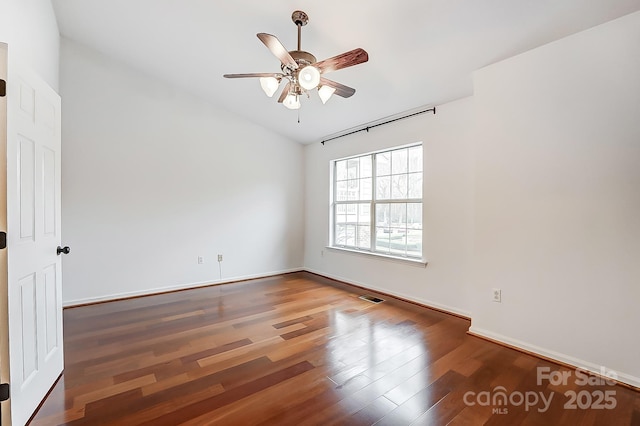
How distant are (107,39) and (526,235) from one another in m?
4.87

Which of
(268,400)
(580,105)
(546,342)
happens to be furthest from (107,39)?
(546,342)

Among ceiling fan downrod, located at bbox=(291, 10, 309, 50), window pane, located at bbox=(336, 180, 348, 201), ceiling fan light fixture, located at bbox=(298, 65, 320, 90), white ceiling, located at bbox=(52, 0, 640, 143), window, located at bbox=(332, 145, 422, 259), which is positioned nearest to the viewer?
ceiling fan light fixture, located at bbox=(298, 65, 320, 90)

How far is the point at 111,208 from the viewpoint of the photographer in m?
3.70

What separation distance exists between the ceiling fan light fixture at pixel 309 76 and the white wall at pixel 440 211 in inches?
78.5

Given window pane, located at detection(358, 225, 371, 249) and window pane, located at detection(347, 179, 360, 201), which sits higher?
window pane, located at detection(347, 179, 360, 201)

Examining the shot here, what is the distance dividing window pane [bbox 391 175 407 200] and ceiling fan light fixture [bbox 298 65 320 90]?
2.30 meters

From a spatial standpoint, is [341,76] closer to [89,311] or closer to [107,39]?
[107,39]

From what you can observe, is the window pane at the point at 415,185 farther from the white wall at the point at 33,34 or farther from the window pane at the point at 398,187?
the white wall at the point at 33,34

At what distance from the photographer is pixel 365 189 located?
4496 mm

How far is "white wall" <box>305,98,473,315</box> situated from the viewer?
3.16 metres

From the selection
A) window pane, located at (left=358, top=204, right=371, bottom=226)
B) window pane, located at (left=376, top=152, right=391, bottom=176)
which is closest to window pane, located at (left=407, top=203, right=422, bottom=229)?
window pane, located at (left=376, top=152, right=391, bottom=176)

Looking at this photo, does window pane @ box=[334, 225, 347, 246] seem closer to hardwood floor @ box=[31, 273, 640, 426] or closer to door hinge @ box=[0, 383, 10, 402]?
hardwood floor @ box=[31, 273, 640, 426]

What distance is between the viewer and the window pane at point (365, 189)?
442 cm

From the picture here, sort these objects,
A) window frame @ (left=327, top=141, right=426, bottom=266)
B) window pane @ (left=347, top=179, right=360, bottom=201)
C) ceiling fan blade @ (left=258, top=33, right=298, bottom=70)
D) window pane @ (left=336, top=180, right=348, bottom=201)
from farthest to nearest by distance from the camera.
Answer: window pane @ (left=336, top=180, right=348, bottom=201) < window pane @ (left=347, top=179, right=360, bottom=201) < window frame @ (left=327, top=141, right=426, bottom=266) < ceiling fan blade @ (left=258, top=33, right=298, bottom=70)
